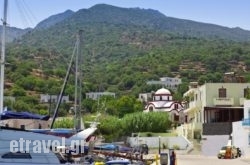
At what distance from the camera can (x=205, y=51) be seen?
575ft

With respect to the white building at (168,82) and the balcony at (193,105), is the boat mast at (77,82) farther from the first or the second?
the white building at (168,82)

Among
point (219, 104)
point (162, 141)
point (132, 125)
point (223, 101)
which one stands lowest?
point (162, 141)

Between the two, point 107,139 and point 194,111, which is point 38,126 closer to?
point 107,139

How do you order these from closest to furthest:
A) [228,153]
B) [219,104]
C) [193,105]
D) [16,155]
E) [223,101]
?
[16,155], [228,153], [219,104], [223,101], [193,105]

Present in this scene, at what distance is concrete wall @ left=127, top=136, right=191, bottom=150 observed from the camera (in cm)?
6303

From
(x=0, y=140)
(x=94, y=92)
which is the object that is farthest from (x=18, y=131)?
(x=94, y=92)

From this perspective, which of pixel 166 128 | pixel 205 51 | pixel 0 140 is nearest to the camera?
pixel 0 140

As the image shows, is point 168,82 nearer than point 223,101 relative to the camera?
No

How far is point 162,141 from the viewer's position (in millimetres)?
63781

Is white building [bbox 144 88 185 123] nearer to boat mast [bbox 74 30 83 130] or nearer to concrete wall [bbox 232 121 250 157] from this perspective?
concrete wall [bbox 232 121 250 157]

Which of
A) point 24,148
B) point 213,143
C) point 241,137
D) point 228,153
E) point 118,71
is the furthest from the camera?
point 118,71

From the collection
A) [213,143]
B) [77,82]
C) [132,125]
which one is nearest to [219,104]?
[213,143]

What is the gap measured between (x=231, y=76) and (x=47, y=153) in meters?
61.1

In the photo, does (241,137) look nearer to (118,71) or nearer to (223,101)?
(223,101)
